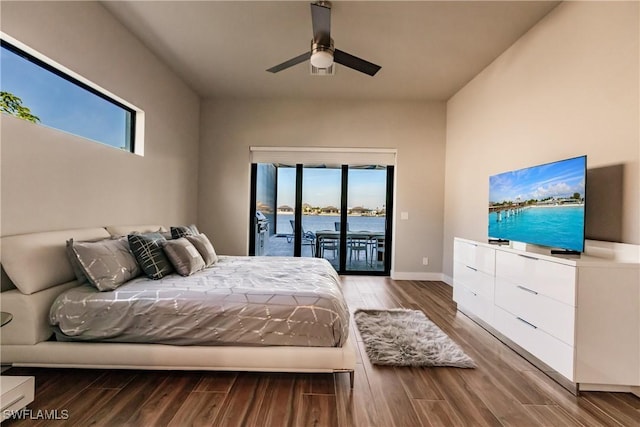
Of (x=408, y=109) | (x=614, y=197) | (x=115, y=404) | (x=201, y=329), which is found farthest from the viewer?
(x=408, y=109)

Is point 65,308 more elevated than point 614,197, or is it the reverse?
point 614,197

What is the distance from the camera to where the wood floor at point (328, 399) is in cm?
158

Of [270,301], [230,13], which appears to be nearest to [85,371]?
[270,301]

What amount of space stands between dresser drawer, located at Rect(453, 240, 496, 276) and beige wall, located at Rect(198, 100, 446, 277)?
5.23ft

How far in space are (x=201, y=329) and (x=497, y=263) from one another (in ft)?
7.97

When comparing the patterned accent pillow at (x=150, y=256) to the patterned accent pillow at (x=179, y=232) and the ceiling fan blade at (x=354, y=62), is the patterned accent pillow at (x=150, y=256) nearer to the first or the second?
the patterned accent pillow at (x=179, y=232)

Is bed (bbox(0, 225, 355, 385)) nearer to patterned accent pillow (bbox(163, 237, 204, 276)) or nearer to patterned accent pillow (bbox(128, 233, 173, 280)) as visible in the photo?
patterned accent pillow (bbox(128, 233, 173, 280))

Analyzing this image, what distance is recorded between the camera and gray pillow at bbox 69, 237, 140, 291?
6.64 feet

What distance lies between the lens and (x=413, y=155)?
16.4ft

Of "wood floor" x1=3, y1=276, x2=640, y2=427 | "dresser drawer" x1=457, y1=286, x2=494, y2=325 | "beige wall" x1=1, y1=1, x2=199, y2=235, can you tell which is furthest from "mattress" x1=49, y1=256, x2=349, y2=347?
"dresser drawer" x1=457, y1=286, x2=494, y2=325

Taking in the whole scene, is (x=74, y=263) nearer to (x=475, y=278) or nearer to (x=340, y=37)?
(x=340, y=37)

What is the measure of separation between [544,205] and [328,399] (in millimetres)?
2198

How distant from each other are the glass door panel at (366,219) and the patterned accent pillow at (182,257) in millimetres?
3107

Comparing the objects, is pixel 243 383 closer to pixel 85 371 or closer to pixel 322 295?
pixel 322 295
